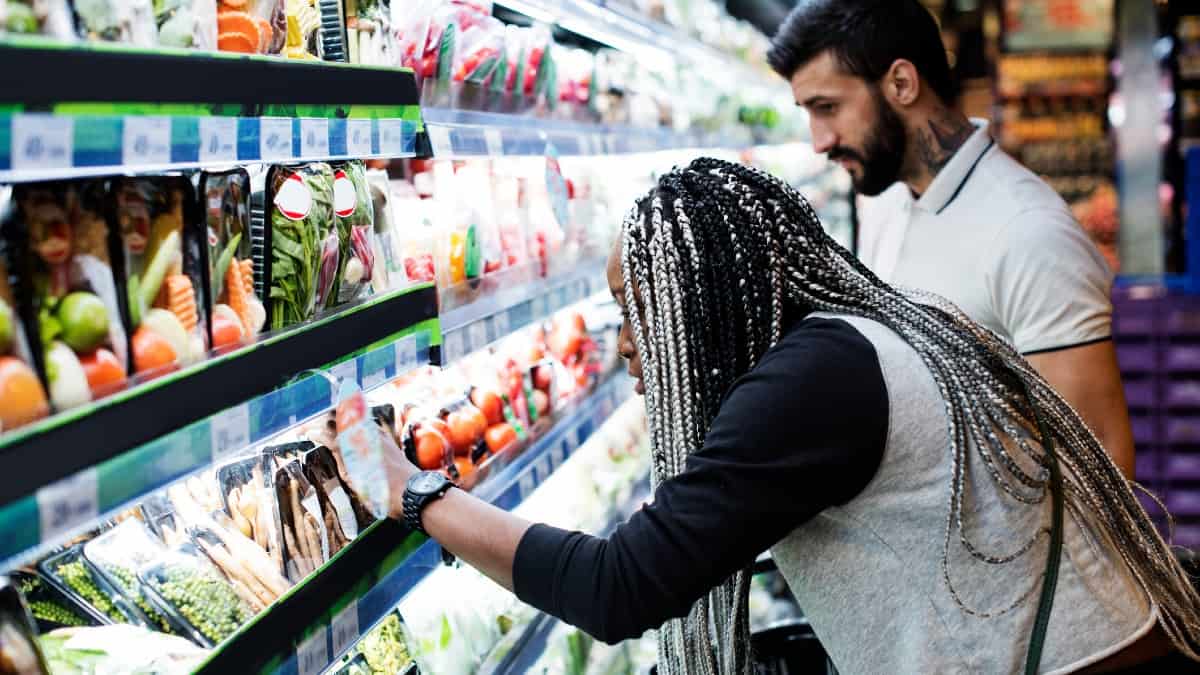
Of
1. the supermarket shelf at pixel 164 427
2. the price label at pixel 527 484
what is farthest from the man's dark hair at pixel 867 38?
the supermarket shelf at pixel 164 427

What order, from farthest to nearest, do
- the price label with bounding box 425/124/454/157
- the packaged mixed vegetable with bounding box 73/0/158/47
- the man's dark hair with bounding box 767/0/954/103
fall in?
the man's dark hair with bounding box 767/0/954/103 < the price label with bounding box 425/124/454/157 < the packaged mixed vegetable with bounding box 73/0/158/47

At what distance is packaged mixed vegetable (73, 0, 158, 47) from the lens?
1105mm

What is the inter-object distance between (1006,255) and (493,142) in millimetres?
1058

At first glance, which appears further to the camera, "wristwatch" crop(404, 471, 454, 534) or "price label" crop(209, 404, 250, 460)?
"wristwatch" crop(404, 471, 454, 534)

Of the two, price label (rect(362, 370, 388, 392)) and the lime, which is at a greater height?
the lime

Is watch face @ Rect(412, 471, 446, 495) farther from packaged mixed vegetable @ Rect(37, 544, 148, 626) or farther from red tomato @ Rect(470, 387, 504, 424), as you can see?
red tomato @ Rect(470, 387, 504, 424)

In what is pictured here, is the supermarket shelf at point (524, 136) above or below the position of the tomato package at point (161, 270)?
above

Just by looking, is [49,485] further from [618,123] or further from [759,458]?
[618,123]

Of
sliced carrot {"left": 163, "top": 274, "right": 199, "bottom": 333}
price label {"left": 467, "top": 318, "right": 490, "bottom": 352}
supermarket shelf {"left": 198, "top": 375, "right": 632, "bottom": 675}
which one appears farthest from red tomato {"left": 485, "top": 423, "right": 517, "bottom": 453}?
sliced carrot {"left": 163, "top": 274, "right": 199, "bottom": 333}

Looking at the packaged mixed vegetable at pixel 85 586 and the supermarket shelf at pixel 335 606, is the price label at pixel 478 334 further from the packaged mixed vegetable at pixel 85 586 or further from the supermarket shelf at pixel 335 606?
the packaged mixed vegetable at pixel 85 586

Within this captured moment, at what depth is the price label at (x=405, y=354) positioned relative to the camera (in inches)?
62.4

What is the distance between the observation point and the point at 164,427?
1043 mm

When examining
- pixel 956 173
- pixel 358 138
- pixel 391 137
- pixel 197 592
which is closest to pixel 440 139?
pixel 391 137

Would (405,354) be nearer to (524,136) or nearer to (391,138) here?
(391,138)
